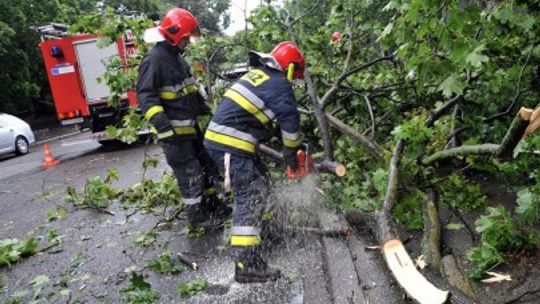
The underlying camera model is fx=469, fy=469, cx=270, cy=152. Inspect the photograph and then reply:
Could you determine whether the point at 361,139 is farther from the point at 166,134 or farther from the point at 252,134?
the point at 166,134

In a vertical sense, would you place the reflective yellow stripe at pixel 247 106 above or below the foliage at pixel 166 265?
above

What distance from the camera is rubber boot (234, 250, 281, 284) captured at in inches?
123

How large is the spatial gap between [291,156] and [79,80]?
8069mm

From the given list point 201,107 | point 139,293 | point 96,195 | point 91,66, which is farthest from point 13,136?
point 139,293

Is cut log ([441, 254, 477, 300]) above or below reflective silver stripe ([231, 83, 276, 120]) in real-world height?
below

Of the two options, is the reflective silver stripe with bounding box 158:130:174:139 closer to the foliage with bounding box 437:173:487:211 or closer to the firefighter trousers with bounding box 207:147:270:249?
the firefighter trousers with bounding box 207:147:270:249

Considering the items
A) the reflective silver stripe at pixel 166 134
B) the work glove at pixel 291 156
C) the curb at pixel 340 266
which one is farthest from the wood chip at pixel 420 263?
the reflective silver stripe at pixel 166 134

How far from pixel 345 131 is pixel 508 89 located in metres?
1.46

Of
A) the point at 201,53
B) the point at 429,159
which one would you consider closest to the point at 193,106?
the point at 201,53

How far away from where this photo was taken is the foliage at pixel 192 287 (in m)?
3.17

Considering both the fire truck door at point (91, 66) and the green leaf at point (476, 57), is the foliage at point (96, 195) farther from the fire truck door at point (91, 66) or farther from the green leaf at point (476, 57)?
the fire truck door at point (91, 66)

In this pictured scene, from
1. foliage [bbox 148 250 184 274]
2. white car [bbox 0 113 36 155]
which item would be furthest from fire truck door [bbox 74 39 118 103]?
foliage [bbox 148 250 184 274]

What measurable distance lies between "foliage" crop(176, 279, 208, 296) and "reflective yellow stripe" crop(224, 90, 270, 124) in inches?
47.4

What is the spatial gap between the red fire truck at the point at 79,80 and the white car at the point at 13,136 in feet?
8.12
